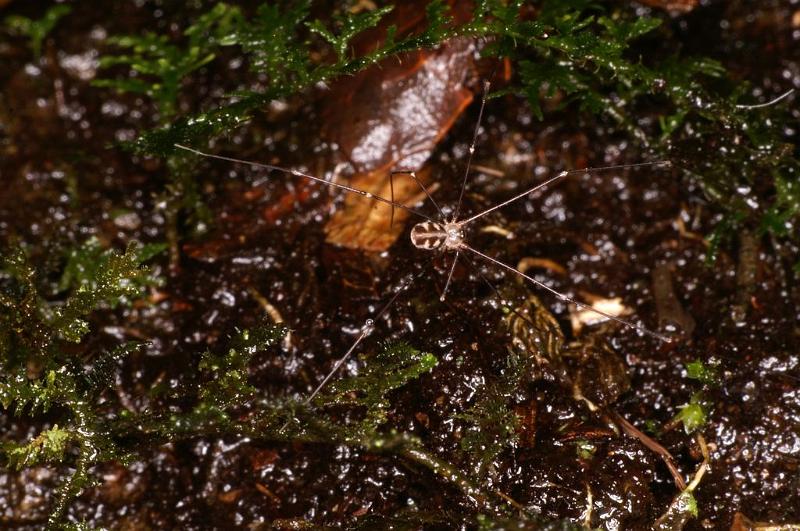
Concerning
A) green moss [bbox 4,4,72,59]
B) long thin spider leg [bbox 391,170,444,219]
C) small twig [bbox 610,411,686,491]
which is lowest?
small twig [bbox 610,411,686,491]

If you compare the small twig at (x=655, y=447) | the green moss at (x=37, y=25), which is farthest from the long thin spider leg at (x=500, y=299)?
the green moss at (x=37, y=25)

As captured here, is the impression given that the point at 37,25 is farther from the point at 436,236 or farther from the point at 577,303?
the point at 577,303

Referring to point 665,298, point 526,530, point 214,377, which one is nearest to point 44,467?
point 214,377

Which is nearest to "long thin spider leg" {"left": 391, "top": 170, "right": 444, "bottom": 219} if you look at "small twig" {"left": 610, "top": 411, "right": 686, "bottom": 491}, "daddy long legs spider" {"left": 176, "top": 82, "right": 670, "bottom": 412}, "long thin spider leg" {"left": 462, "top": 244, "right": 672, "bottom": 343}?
"daddy long legs spider" {"left": 176, "top": 82, "right": 670, "bottom": 412}

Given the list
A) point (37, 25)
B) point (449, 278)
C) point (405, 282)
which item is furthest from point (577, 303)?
point (37, 25)

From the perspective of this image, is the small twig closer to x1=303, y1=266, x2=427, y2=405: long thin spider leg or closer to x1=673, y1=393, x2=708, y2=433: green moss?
x1=673, y1=393, x2=708, y2=433: green moss

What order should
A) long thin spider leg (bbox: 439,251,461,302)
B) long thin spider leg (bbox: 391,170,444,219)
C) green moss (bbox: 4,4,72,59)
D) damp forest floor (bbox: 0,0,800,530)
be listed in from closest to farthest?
1. damp forest floor (bbox: 0,0,800,530)
2. long thin spider leg (bbox: 439,251,461,302)
3. long thin spider leg (bbox: 391,170,444,219)
4. green moss (bbox: 4,4,72,59)

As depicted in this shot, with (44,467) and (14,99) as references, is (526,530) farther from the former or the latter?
(14,99)

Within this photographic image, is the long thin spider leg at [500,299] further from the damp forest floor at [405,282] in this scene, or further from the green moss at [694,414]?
the green moss at [694,414]

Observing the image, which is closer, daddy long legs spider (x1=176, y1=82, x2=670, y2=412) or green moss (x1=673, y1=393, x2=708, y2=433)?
green moss (x1=673, y1=393, x2=708, y2=433)

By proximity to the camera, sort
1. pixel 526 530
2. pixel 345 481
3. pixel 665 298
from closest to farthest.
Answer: pixel 526 530, pixel 345 481, pixel 665 298
